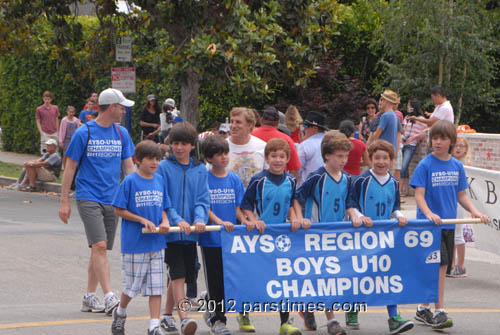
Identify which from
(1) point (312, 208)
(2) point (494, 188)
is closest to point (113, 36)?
(2) point (494, 188)

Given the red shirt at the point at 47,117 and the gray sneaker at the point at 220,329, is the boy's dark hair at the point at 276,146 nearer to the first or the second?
the gray sneaker at the point at 220,329

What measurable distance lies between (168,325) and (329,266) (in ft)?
4.46

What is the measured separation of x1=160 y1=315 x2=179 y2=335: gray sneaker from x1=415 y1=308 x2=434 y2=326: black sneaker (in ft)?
6.84

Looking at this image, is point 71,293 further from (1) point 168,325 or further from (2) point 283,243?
(2) point 283,243

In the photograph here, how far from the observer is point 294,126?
12281mm

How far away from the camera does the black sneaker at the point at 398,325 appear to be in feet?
22.6

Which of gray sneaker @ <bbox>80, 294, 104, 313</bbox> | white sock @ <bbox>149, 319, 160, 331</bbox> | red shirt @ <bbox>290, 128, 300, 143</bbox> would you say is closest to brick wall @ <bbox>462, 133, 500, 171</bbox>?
red shirt @ <bbox>290, 128, 300, 143</bbox>

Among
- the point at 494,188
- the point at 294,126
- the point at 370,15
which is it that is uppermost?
the point at 370,15

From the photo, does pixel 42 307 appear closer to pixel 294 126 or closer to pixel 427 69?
pixel 294 126

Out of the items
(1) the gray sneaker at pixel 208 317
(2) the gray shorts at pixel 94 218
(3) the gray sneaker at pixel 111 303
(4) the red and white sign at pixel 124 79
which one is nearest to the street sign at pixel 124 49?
(4) the red and white sign at pixel 124 79

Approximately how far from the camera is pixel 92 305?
777cm

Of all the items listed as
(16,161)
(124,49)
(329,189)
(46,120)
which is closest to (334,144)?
(329,189)

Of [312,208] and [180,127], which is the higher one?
[180,127]

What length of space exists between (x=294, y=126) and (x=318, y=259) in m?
5.58
